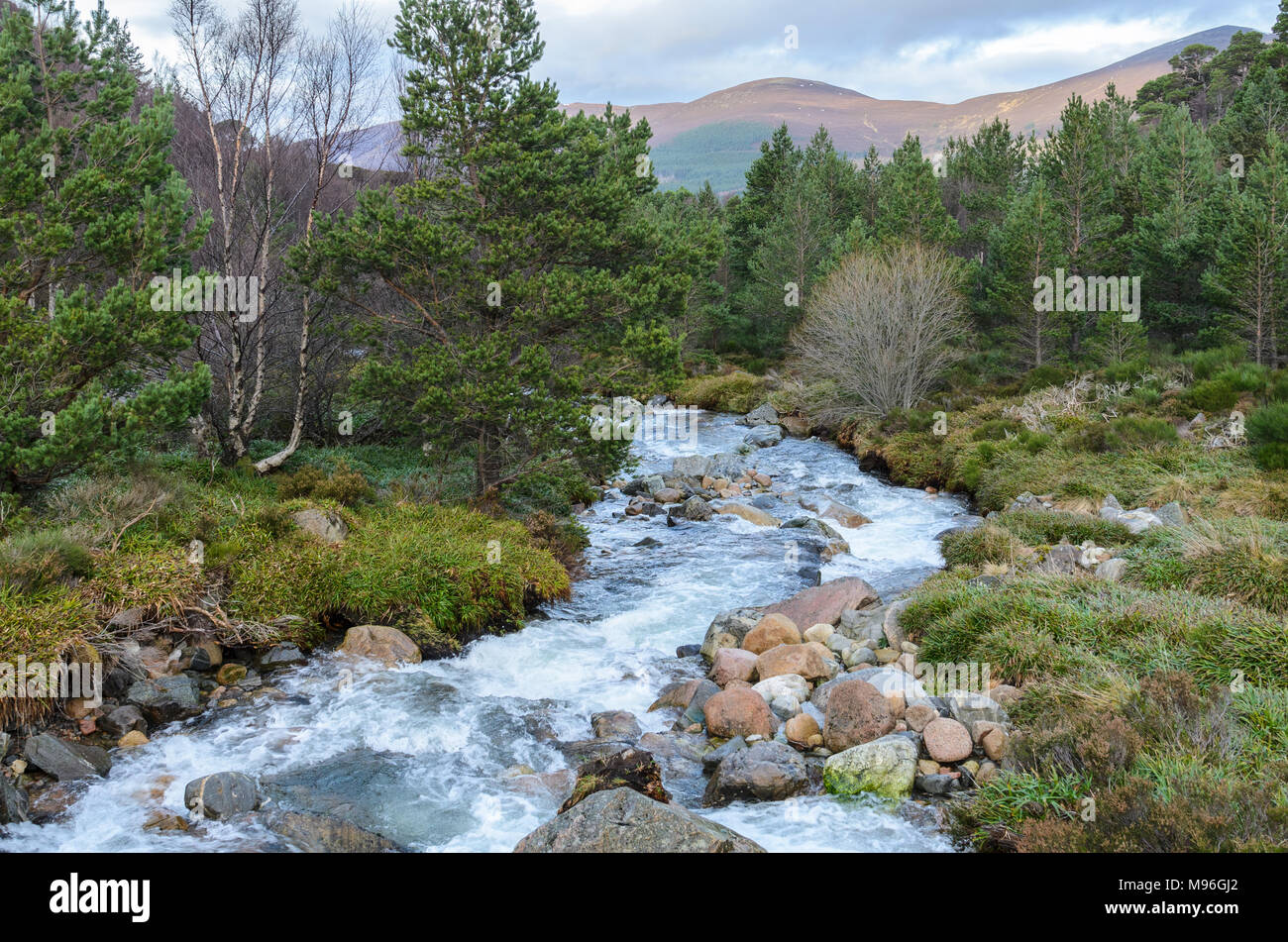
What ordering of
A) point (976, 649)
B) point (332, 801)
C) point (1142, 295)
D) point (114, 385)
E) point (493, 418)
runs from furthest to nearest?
point (1142, 295) → point (493, 418) → point (114, 385) → point (976, 649) → point (332, 801)

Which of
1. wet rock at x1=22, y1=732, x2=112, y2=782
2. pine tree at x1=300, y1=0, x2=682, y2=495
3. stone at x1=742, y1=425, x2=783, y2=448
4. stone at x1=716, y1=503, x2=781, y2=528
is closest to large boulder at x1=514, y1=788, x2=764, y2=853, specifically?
wet rock at x1=22, y1=732, x2=112, y2=782

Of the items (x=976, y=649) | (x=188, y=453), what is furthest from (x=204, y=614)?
(x=976, y=649)

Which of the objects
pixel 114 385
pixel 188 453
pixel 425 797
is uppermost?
pixel 114 385

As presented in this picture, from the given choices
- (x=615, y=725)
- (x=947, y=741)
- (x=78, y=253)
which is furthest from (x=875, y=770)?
(x=78, y=253)

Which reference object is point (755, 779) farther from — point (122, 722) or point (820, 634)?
point (122, 722)

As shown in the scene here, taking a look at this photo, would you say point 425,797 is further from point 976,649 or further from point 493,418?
point 493,418

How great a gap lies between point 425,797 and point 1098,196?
32009mm

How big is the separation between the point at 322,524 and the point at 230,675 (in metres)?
3.02

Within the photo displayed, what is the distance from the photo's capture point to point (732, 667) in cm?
889

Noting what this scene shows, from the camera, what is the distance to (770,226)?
39.6 m

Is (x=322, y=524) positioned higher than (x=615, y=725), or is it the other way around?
(x=322, y=524)

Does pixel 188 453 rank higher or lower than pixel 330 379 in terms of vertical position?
lower

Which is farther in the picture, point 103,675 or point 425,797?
point 103,675

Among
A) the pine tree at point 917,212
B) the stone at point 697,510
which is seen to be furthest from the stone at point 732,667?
the pine tree at point 917,212
